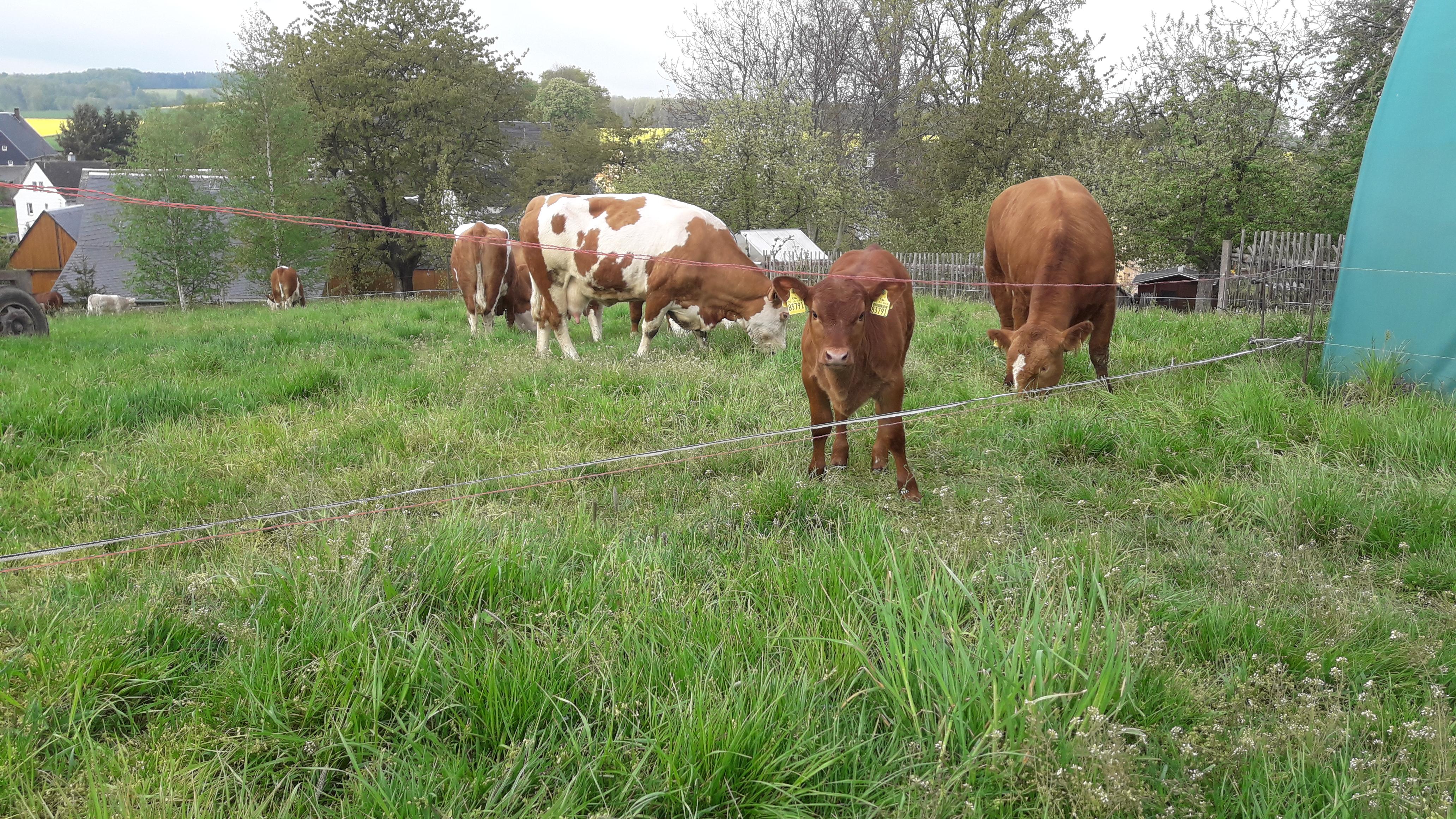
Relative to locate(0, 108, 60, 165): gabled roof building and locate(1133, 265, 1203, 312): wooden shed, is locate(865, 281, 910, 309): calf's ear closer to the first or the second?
locate(1133, 265, 1203, 312): wooden shed

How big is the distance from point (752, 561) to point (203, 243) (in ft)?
97.0

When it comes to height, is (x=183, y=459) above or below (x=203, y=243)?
below

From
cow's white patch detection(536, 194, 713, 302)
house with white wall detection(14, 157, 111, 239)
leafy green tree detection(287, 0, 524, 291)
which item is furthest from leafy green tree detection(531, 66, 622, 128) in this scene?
cow's white patch detection(536, 194, 713, 302)

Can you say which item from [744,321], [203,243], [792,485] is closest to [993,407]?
[792,485]

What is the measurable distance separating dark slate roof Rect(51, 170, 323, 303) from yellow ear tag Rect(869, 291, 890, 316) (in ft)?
116

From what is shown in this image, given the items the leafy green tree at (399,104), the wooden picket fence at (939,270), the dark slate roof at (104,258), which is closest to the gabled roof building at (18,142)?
the dark slate roof at (104,258)

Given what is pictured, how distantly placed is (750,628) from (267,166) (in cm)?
3147

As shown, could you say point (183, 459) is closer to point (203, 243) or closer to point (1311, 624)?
point (1311, 624)

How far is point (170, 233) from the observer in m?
25.7

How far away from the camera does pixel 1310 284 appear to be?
31.2 ft

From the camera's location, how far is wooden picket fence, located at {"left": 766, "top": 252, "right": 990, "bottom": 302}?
18.7m

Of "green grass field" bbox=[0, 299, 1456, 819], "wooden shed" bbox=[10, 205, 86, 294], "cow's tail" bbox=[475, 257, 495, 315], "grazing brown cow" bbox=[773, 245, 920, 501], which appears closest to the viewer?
"green grass field" bbox=[0, 299, 1456, 819]

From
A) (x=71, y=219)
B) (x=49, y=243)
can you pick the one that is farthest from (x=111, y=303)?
(x=71, y=219)

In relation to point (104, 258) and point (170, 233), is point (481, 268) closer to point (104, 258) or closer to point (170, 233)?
point (170, 233)
